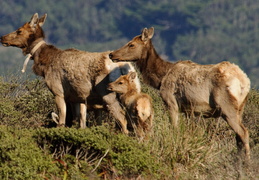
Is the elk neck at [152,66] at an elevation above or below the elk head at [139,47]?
below

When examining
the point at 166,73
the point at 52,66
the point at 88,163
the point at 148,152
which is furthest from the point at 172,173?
the point at 52,66

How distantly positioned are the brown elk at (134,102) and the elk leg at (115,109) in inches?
5.7

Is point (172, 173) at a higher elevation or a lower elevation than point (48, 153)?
lower

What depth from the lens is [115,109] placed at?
482 inches

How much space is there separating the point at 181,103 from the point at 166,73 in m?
1.17

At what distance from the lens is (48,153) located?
8812 mm

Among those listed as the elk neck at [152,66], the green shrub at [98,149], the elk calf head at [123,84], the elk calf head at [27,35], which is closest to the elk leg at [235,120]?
the elk calf head at [123,84]

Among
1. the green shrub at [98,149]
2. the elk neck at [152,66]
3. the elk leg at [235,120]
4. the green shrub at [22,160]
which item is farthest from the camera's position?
the elk neck at [152,66]

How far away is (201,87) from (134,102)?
1.26 m

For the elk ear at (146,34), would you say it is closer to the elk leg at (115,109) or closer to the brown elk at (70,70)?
the brown elk at (70,70)

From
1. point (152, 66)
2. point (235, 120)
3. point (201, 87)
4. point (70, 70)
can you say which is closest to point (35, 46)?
point (70, 70)

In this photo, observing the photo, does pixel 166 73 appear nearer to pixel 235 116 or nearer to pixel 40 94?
pixel 235 116

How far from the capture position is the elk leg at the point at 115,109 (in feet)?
39.7

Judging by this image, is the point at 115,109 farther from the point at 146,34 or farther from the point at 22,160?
the point at 22,160
